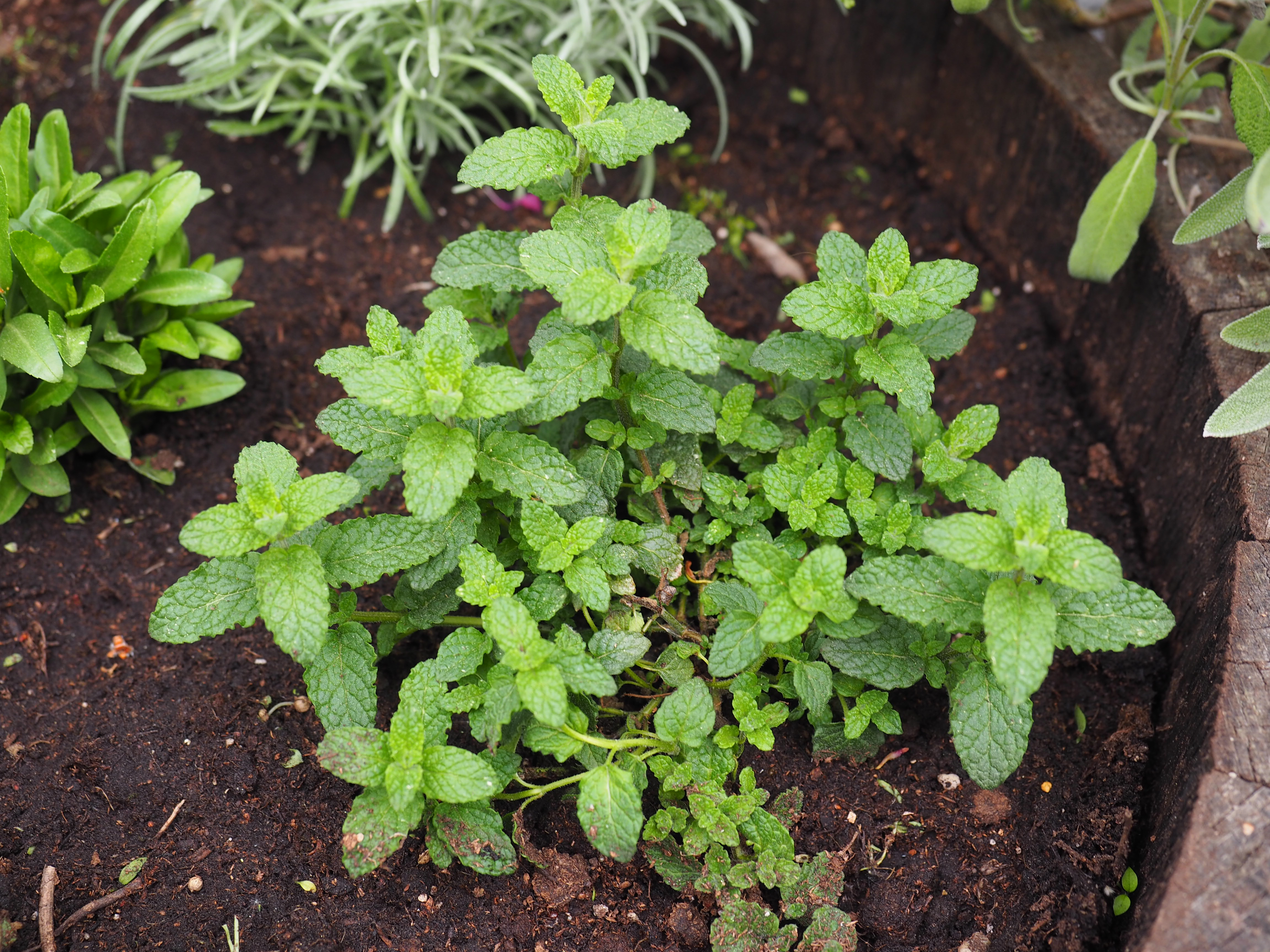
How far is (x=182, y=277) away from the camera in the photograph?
245 centimetres

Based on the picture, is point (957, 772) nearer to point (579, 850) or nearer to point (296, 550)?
point (579, 850)

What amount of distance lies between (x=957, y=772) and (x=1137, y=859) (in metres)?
0.37

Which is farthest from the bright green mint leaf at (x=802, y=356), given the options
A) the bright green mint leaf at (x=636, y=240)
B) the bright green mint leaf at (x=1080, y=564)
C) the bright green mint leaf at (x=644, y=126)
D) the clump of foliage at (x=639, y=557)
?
the bright green mint leaf at (x=1080, y=564)

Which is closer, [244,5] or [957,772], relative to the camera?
[957,772]

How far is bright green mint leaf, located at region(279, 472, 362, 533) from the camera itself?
1.75m

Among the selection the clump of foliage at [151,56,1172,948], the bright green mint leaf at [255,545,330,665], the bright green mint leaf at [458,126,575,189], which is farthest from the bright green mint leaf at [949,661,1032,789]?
the bright green mint leaf at [458,126,575,189]

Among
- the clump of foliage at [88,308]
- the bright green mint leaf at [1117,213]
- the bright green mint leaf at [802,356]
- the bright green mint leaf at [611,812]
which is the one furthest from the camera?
the bright green mint leaf at [1117,213]

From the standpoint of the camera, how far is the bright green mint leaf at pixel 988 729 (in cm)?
177

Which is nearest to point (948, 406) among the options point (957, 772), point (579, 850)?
point (957, 772)

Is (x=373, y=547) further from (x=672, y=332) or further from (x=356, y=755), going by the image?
(x=672, y=332)

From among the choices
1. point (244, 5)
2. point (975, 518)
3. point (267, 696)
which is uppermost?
point (244, 5)

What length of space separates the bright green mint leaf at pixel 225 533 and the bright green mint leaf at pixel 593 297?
673 millimetres

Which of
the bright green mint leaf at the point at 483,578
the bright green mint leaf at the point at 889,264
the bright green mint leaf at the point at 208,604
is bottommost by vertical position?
the bright green mint leaf at the point at 208,604

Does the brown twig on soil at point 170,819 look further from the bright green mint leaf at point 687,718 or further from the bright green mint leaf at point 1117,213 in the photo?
the bright green mint leaf at point 1117,213
